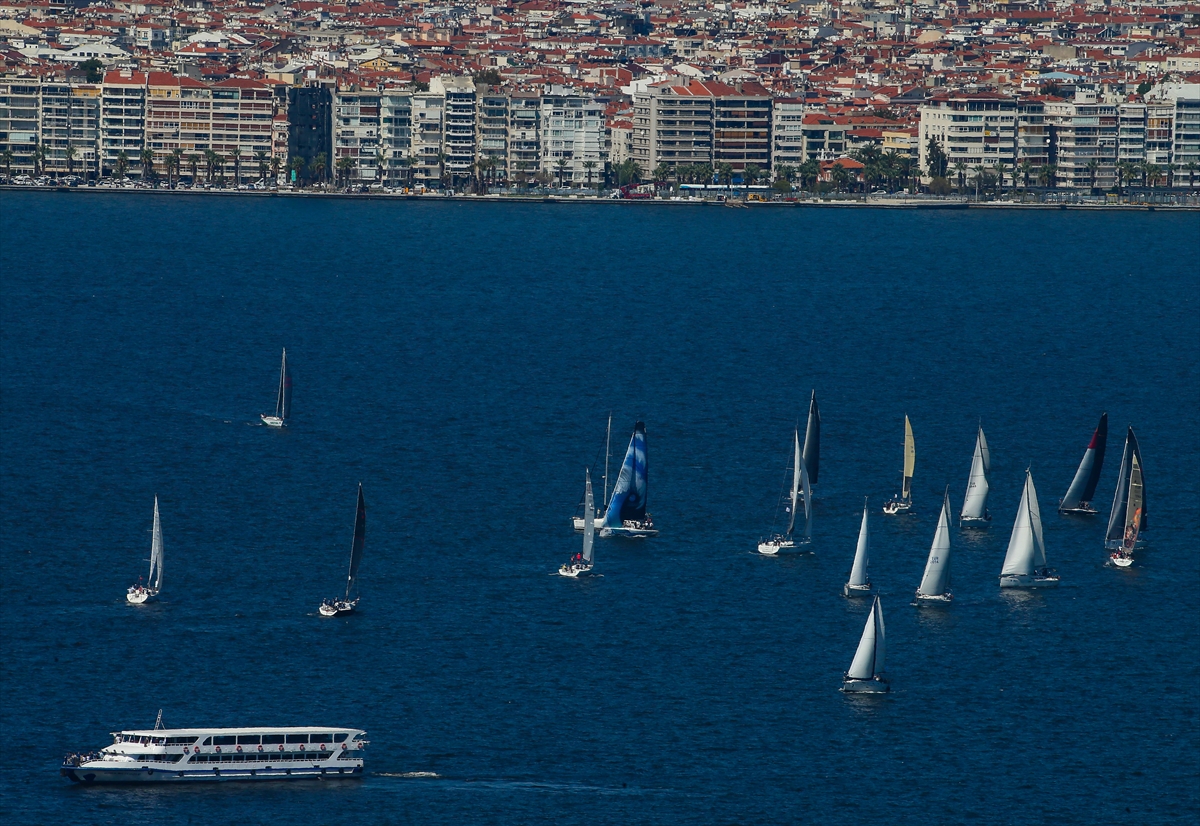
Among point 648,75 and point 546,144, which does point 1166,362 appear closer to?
point 546,144

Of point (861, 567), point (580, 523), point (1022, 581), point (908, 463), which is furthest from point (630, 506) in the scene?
point (1022, 581)

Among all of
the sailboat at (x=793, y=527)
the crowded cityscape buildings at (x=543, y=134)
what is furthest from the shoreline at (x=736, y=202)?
the sailboat at (x=793, y=527)

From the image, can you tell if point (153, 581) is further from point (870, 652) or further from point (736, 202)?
point (736, 202)

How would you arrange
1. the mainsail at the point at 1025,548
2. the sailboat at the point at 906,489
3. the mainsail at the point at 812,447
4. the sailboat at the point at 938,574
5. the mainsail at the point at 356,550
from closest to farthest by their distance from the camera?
the mainsail at the point at 356,550, the sailboat at the point at 938,574, the mainsail at the point at 1025,548, the sailboat at the point at 906,489, the mainsail at the point at 812,447

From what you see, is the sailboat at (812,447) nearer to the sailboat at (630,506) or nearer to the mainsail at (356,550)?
the sailboat at (630,506)

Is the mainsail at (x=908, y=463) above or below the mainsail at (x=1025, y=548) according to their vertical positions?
above

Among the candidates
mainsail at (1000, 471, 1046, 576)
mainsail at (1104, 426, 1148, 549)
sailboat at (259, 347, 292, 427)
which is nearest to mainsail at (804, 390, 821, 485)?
mainsail at (1104, 426, 1148, 549)

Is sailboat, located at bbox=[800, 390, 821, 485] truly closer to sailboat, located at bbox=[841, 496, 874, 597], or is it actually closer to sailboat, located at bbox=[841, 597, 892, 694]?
sailboat, located at bbox=[841, 496, 874, 597]
